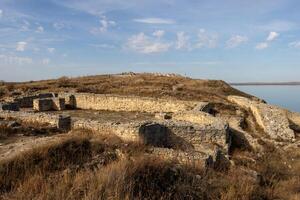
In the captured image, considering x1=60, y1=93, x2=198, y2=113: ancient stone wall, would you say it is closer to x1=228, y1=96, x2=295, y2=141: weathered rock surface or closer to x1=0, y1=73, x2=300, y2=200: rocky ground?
x1=228, y1=96, x2=295, y2=141: weathered rock surface

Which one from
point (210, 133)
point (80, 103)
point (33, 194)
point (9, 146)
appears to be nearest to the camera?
point (33, 194)

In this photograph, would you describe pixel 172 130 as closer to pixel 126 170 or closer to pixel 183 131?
pixel 183 131

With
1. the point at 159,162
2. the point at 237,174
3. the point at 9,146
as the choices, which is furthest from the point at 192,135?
the point at 9,146

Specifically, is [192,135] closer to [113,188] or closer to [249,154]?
[249,154]

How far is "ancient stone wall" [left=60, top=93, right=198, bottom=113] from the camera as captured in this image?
20.0 m

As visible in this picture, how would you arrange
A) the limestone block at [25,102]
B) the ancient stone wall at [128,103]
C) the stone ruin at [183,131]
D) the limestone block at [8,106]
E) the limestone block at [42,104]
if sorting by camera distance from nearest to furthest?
the stone ruin at [183,131] → the limestone block at [8,106] → the limestone block at [42,104] → the ancient stone wall at [128,103] → the limestone block at [25,102]

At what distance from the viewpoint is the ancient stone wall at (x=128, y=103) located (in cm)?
2005

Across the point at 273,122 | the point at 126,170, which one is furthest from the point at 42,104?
the point at 126,170

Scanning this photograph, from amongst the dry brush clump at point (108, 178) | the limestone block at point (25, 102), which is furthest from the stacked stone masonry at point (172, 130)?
the limestone block at point (25, 102)

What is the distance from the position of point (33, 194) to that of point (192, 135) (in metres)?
7.89

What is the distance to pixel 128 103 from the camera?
827 inches

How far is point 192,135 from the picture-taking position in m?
12.0

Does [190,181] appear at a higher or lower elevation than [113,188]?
lower

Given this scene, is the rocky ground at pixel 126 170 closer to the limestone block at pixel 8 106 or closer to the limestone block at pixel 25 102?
the limestone block at pixel 8 106
